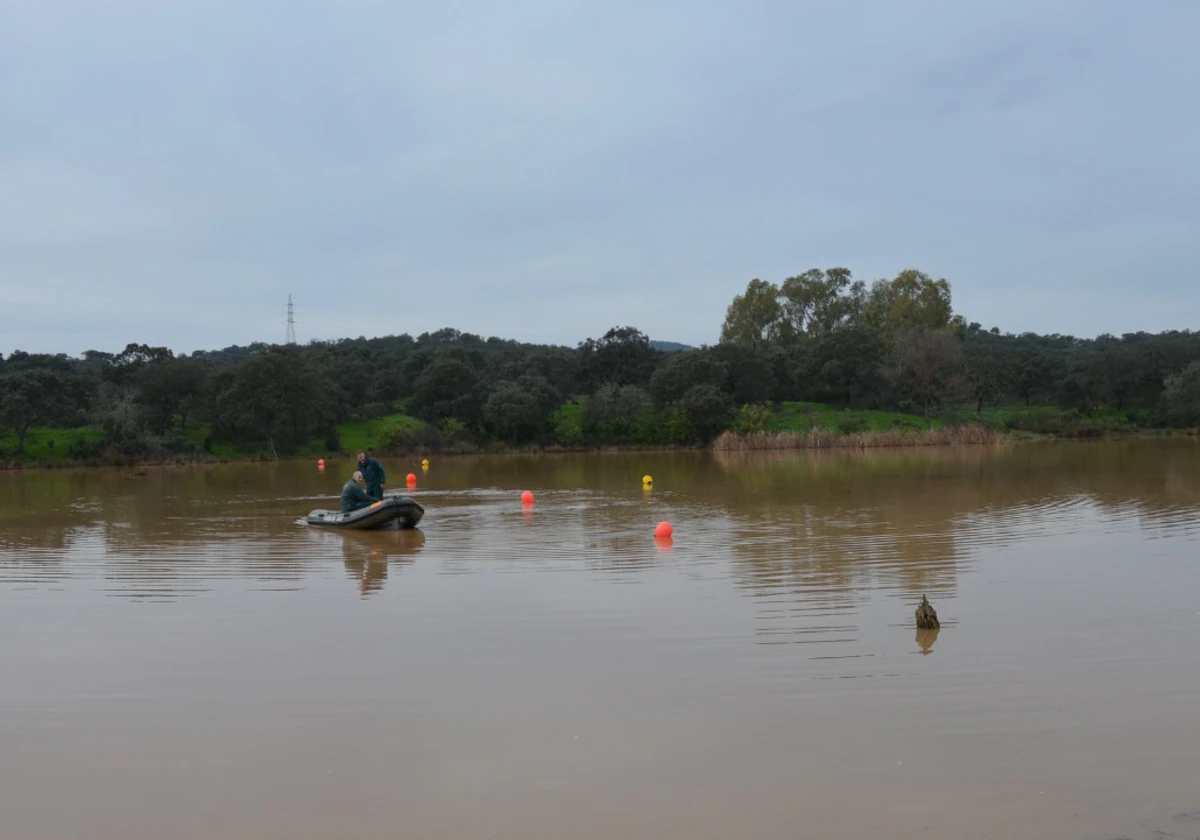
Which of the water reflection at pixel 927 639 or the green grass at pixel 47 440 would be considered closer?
the water reflection at pixel 927 639

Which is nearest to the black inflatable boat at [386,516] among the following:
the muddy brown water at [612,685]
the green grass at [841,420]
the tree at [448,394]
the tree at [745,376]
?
the muddy brown water at [612,685]

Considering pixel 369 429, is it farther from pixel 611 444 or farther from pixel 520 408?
pixel 611 444

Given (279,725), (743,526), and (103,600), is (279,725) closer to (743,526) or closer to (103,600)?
(103,600)

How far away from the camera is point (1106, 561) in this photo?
13586mm

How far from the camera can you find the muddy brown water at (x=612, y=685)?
565 cm

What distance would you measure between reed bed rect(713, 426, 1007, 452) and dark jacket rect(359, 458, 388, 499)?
33.1m

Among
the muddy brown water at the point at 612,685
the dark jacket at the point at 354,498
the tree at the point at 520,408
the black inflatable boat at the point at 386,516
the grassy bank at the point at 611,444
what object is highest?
the tree at the point at 520,408

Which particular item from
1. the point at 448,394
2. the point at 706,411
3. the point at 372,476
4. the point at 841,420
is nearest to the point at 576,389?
the point at 448,394

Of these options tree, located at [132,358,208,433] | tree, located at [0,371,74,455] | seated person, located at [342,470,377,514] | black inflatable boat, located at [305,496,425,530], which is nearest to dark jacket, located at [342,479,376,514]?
seated person, located at [342,470,377,514]

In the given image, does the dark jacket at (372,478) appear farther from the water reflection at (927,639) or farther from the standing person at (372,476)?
the water reflection at (927,639)

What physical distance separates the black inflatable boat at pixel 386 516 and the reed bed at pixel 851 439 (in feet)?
113

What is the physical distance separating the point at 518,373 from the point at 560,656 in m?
59.2

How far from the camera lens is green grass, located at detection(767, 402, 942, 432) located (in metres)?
60.6

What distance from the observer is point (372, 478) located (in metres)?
21.1
